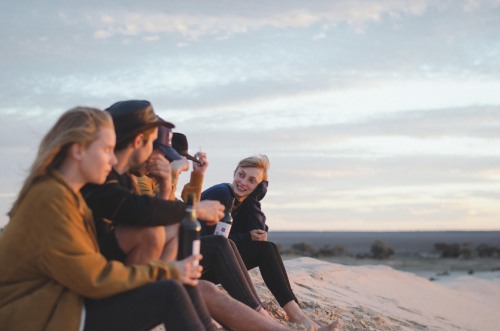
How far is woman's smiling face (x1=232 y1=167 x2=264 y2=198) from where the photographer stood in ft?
21.8

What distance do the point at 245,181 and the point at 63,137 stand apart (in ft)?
10.3

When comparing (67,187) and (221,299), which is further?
(221,299)

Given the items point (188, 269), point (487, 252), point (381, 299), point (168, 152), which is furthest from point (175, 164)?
point (487, 252)

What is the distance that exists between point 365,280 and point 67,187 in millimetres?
10802

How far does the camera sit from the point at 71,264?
353cm

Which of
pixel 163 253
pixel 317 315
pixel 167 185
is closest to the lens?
pixel 163 253

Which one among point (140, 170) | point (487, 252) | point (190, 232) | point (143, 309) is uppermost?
point (140, 170)

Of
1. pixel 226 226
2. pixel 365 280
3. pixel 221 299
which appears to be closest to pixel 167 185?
pixel 221 299

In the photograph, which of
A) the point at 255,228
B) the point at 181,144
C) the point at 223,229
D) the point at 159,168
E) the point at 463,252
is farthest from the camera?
the point at 463,252

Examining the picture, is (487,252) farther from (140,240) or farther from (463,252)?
(140,240)

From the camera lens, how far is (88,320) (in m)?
3.66

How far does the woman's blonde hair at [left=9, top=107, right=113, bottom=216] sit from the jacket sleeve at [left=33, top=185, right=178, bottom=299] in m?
0.17

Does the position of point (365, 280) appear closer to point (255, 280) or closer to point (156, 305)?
point (255, 280)

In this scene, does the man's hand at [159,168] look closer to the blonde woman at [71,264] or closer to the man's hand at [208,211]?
the man's hand at [208,211]
